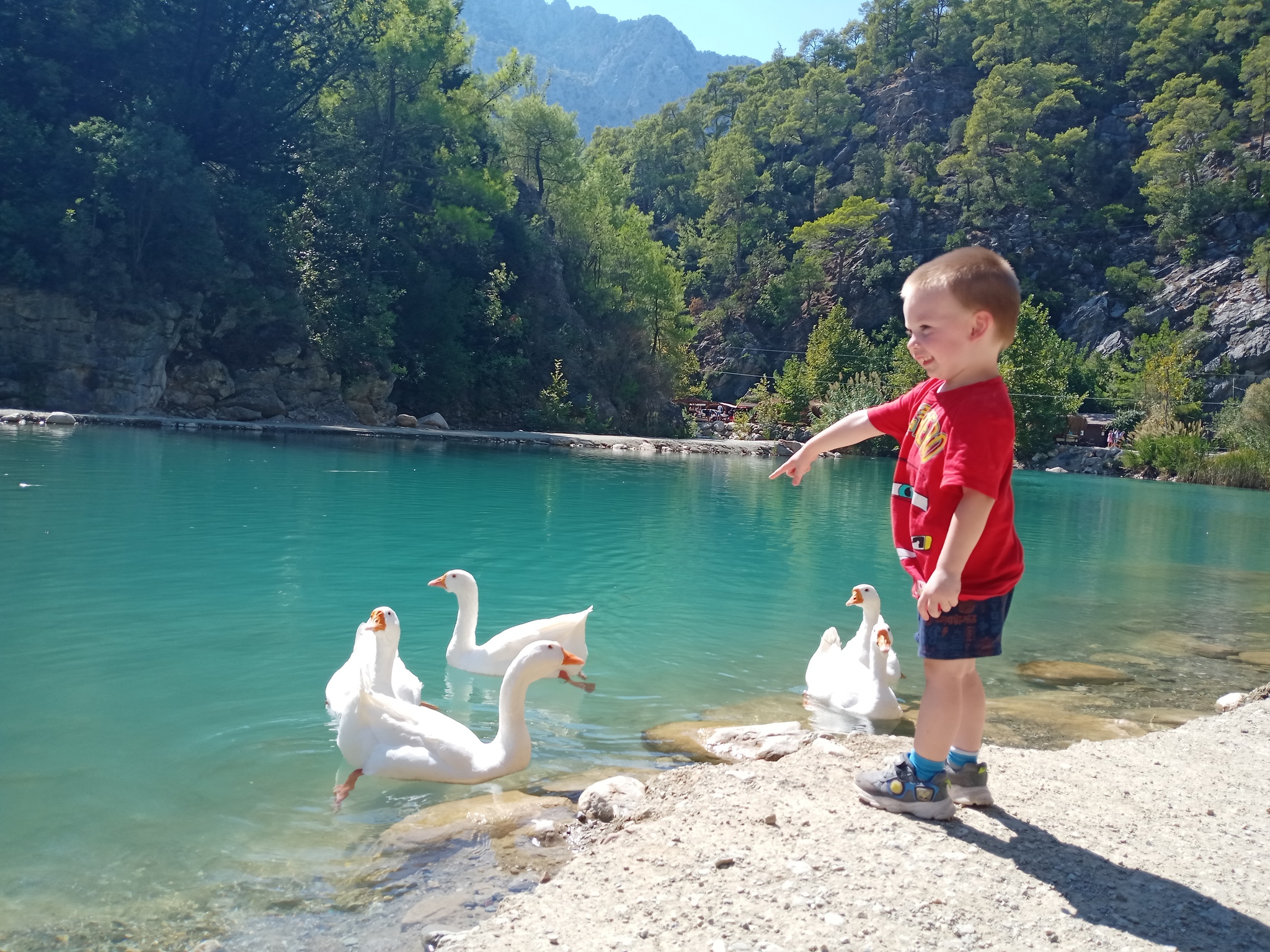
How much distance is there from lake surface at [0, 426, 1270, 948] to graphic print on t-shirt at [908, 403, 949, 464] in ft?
8.53

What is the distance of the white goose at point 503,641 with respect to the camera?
698 cm

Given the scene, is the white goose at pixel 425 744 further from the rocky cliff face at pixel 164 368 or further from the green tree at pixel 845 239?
the green tree at pixel 845 239

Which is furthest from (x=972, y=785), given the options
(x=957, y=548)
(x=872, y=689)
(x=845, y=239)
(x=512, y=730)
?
(x=845, y=239)

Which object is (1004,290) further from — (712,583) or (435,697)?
(712,583)

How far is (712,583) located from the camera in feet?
36.2

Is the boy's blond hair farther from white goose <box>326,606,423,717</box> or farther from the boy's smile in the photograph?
white goose <box>326,606,423,717</box>

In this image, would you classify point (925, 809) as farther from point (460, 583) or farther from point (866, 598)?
point (460, 583)

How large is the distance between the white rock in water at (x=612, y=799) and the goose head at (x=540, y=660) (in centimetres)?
86

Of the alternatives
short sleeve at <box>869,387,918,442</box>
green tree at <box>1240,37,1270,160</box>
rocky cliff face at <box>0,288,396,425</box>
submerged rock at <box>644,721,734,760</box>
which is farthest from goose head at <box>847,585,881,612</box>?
green tree at <box>1240,37,1270,160</box>

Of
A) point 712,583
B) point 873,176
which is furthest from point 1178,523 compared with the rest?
point 873,176

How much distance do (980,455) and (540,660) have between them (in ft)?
9.10

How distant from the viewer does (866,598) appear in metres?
7.42

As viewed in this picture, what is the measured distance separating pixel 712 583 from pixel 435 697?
4.99m

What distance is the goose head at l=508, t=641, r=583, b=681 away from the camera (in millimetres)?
5055
